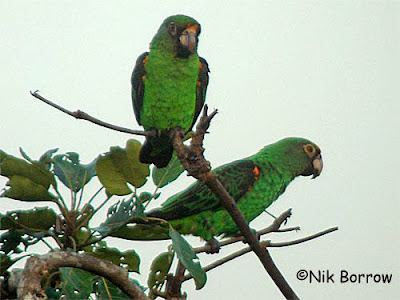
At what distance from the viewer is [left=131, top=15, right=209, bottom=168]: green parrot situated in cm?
404

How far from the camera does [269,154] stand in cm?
445

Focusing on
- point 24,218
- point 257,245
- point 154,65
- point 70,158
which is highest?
point 154,65

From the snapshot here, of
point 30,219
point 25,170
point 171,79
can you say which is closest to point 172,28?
point 171,79

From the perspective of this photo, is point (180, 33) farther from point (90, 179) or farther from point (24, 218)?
point (24, 218)

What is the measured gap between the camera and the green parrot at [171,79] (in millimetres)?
4035

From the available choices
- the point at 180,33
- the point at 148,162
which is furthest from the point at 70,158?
the point at 180,33

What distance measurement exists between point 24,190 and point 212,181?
3.63 feet

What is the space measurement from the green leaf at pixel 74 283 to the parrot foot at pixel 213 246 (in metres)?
0.94

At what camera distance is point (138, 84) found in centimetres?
428

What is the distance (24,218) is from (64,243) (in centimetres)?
25

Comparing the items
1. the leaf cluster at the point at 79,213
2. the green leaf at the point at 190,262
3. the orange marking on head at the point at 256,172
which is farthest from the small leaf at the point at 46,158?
the orange marking on head at the point at 256,172

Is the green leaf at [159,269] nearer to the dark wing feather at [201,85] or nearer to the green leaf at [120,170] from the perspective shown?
the green leaf at [120,170]

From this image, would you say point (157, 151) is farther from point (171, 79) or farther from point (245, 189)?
point (245, 189)

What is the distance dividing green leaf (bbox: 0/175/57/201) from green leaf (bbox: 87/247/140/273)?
39 centimetres
